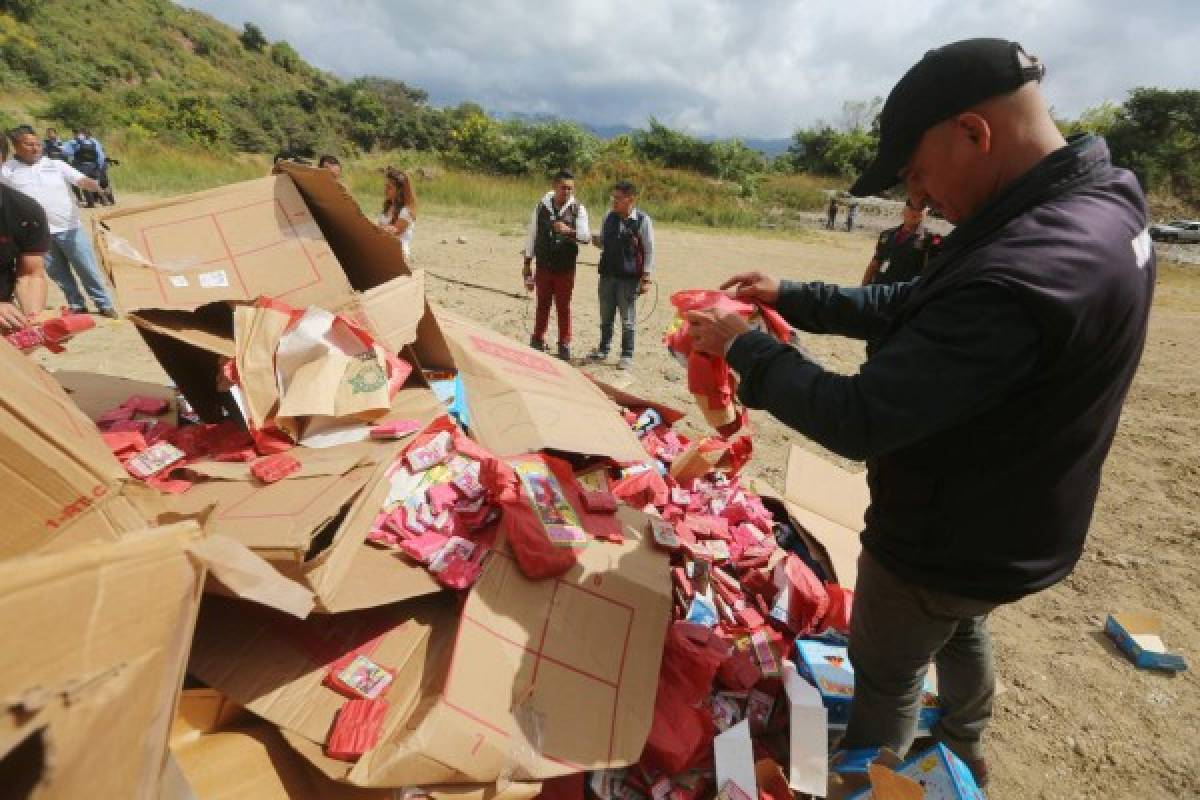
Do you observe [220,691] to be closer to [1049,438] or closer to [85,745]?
[85,745]

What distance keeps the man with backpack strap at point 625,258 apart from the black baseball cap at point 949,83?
4038mm

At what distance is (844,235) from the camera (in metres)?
19.2

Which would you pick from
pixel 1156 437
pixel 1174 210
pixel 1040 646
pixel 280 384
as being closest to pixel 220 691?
pixel 280 384

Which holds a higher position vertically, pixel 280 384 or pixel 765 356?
pixel 765 356

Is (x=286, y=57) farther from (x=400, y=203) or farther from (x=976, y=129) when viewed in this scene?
(x=976, y=129)

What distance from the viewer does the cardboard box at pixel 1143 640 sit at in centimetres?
250

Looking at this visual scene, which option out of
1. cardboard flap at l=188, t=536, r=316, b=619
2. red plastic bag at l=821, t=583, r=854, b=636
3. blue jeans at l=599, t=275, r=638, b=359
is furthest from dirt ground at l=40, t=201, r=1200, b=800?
cardboard flap at l=188, t=536, r=316, b=619

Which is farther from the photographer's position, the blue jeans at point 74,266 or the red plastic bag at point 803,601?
the blue jeans at point 74,266

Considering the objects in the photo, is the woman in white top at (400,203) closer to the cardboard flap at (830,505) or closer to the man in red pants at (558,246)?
the man in red pants at (558,246)

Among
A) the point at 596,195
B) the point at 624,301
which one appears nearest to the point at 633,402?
the point at 624,301

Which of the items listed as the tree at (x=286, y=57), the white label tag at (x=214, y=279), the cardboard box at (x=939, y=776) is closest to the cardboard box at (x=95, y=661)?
the cardboard box at (x=939, y=776)

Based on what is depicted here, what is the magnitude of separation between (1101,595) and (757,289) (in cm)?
253

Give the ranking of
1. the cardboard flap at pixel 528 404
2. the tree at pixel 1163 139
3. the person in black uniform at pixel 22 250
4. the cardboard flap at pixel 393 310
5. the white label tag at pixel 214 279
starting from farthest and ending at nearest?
the tree at pixel 1163 139
the person in black uniform at pixel 22 250
the cardboard flap at pixel 528 404
the cardboard flap at pixel 393 310
the white label tag at pixel 214 279

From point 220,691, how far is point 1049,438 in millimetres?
2020
